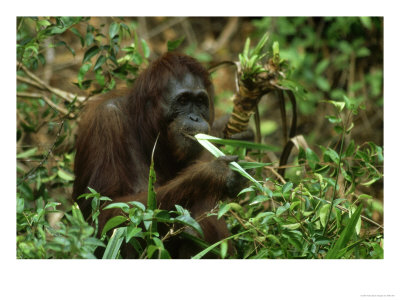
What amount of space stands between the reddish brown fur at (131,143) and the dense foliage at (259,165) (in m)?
0.27

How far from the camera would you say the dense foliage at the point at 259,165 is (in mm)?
2990

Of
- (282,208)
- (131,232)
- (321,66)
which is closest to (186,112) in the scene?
(282,208)

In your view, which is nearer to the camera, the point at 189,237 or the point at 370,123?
the point at 189,237

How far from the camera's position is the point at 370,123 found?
23.6 ft

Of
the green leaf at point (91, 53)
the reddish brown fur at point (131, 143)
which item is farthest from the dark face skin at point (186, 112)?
the green leaf at point (91, 53)

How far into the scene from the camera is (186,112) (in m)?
3.93

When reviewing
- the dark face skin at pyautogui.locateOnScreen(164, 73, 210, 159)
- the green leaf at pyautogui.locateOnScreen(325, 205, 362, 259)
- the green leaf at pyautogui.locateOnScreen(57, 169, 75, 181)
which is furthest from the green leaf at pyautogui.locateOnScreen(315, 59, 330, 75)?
the green leaf at pyautogui.locateOnScreen(325, 205, 362, 259)

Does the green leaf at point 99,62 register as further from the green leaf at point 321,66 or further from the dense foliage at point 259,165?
the green leaf at point 321,66

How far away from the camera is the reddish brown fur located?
12.2 ft

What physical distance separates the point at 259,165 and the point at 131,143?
3.98 feet

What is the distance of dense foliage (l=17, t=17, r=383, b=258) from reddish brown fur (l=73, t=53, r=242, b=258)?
266 mm

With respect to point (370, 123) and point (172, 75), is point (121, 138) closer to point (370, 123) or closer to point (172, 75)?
point (172, 75)
